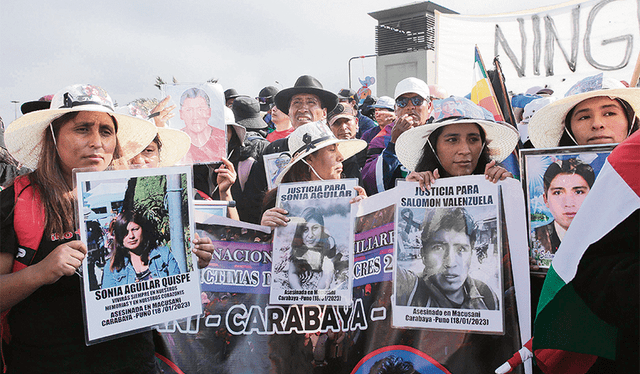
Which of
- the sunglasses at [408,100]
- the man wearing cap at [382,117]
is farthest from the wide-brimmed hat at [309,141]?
the man wearing cap at [382,117]

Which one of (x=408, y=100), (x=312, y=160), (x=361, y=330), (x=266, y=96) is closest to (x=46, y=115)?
(x=312, y=160)

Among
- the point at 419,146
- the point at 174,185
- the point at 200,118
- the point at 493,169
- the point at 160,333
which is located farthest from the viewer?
the point at 200,118

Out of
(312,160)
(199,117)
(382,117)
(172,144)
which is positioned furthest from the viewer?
(382,117)

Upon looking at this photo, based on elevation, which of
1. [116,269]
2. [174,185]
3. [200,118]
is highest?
[200,118]

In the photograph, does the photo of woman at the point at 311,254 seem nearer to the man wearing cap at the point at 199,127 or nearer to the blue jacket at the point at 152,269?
the blue jacket at the point at 152,269

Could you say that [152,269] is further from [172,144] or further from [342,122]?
[342,122]

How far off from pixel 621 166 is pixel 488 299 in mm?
1243

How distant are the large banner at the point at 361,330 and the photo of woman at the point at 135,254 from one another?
846 mm

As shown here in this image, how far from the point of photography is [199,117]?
377cm

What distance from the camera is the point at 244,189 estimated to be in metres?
4.37

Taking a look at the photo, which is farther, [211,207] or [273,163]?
[273,163]

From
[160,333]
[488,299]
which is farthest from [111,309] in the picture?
[488,299]

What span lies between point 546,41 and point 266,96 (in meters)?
4.89

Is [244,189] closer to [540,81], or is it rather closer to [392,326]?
[392,326]
